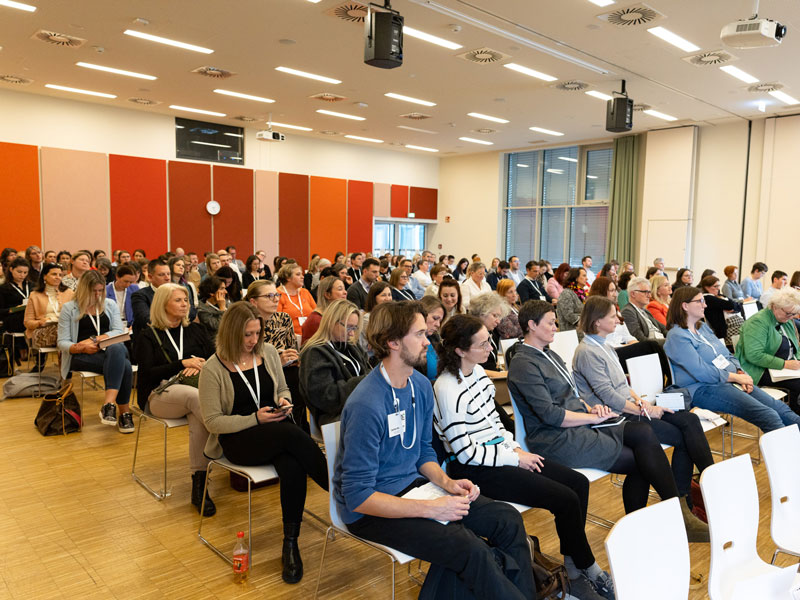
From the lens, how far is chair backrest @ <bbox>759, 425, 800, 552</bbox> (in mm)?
2481

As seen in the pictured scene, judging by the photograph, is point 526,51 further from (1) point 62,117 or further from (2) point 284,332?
(1) point 62,117

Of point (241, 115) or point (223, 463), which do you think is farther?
point (241, 115)

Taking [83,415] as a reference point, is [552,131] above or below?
above

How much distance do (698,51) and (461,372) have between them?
298 inches

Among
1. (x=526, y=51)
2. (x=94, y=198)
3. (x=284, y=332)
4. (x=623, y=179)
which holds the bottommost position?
(x=284, y=332)

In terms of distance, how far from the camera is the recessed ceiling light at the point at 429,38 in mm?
7551

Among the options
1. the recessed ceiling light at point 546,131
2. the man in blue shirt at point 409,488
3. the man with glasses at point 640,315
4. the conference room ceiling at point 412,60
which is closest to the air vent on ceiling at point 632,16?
the conference room ceiling at point 412,60

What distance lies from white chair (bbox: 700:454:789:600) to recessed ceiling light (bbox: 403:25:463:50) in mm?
6706

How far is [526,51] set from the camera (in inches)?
326

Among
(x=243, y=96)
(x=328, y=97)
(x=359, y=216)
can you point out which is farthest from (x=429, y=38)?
(x=359, y=216)

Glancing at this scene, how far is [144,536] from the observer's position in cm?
331

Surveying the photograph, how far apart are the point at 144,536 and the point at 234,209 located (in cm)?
1192

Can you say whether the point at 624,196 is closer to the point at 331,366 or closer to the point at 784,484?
the point at 331,366

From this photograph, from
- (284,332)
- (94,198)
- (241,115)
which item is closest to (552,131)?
(241,115)
